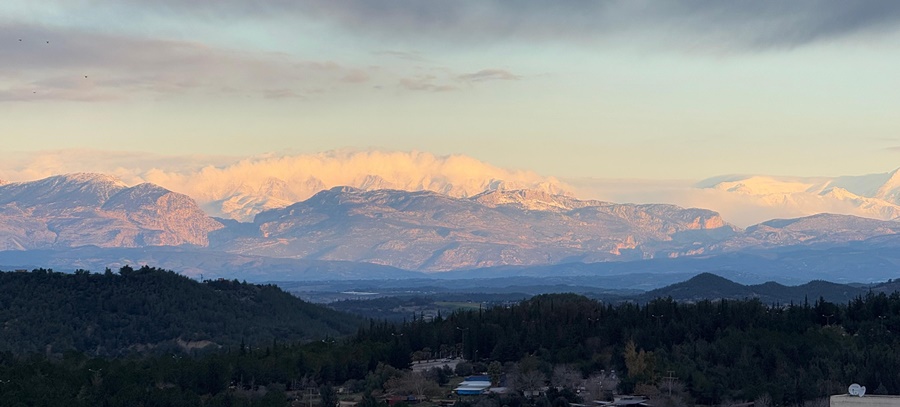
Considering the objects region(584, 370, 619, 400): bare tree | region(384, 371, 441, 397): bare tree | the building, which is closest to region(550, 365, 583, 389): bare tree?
region(584, 370, 619, 400): bare tree

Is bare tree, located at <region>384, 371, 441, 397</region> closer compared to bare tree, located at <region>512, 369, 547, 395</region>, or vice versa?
bare tree, located at <region>384, 371, 441, 397</region>

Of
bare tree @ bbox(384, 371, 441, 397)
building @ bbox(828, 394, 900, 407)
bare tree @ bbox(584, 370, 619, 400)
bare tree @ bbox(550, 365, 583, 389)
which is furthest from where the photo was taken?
bare tree @ bbox(550, 365, 583, 389)

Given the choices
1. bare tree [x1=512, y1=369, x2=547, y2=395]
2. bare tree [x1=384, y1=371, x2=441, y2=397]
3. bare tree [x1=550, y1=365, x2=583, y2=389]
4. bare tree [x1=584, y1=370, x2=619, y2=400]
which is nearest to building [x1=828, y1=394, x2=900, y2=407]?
bare tree [x1=584, y1=370, x2=619, y2=400]

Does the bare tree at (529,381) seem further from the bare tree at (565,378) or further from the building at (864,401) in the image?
the building at (864,401)

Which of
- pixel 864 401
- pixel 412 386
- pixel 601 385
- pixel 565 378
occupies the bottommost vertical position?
pixel 601 385

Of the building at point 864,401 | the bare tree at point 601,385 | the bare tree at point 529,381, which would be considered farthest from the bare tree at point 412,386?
the building at point 864,401

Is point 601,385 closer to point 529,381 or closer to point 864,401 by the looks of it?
point 529,381

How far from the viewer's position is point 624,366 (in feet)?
656

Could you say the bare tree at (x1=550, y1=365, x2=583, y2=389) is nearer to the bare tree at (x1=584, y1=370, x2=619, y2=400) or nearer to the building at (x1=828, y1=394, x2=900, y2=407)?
the bare tree at (x1=584, y1=370, x2=619, y2=400)

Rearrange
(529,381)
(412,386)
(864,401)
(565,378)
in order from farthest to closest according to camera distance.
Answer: (565,378) → (529,381) → (412,386) → (864,401)

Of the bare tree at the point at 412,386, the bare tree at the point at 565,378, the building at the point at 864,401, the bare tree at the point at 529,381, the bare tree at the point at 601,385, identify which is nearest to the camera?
the building at the point at 864,401

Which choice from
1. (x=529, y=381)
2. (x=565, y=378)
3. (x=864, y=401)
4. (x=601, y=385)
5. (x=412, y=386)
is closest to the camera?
(x=864, y=401)

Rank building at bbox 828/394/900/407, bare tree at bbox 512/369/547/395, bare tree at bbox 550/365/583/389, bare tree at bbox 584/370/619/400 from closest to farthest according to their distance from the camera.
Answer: building at bbox 828/394/900/407, bare tree at bbox 584/370/619/400, bare tree at bbox 512/369/547/395, bare tree at bbox 550/365/583/389

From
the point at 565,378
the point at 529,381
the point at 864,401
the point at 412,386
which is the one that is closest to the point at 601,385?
the point at 565,378
